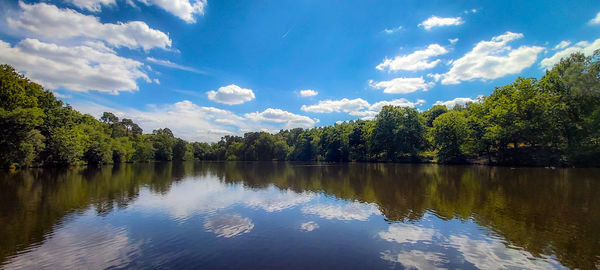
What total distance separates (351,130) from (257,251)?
82897 mm

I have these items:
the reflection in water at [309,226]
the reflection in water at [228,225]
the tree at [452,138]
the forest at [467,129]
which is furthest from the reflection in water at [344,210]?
the tree at [452,138]

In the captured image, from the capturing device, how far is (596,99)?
3891cm

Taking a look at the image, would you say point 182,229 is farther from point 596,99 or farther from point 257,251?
point 596,99

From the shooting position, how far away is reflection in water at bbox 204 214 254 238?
36.0 feet

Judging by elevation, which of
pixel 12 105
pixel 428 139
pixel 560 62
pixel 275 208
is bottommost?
pixel 275 208

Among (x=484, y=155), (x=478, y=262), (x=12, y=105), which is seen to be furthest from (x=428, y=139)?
(x=12, y=105)

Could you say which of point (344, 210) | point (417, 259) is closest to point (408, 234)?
point (417, 259)

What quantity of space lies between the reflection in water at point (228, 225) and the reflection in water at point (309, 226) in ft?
7.72

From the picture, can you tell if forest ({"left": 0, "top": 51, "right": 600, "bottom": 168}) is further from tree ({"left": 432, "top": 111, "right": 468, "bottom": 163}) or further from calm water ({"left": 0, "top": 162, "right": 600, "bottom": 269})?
calm water ({"left": 0, "top": 162, "right": 600, "bottom": 269})

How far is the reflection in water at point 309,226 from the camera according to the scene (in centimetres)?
1135

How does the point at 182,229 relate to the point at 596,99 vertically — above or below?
below

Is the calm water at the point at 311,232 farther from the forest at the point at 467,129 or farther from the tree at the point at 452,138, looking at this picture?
the tree at the point at 452,138

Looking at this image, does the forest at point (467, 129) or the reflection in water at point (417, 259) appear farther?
the forest at point (467, 129)

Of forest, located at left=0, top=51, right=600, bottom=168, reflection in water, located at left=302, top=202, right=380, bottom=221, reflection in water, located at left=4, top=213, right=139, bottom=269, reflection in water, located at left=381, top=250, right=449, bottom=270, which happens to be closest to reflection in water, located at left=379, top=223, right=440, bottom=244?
reflection in water, located at left=381, top=250, right=449, bottom=270
